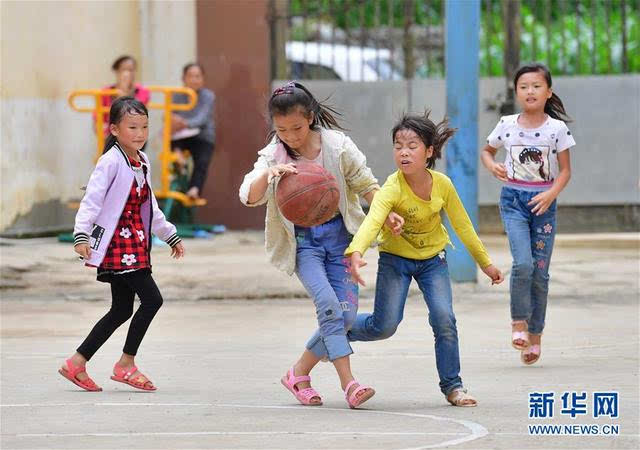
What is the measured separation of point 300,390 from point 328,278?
0.58m

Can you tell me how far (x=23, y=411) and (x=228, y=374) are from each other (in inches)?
56.6

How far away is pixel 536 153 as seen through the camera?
8.41 meters

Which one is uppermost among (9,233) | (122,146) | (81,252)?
(122,146)

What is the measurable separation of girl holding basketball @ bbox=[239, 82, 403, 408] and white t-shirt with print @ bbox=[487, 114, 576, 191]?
1459mm

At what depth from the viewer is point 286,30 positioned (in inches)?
603

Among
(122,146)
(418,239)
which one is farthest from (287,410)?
(122,146)

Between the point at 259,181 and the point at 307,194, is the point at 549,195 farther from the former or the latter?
the point at 259,181

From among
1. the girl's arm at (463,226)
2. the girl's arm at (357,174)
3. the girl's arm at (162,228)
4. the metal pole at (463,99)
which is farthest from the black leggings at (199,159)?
the girl's arm at (463,226)

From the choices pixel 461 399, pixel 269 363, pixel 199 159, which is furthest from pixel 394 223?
pixel 199 159

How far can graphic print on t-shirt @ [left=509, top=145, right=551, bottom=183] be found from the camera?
8406 mm

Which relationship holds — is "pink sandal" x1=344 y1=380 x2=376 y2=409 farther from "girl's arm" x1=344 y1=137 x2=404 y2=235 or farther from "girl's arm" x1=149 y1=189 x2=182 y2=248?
"girl's arm" x1=149 y1=189 x2=182 y2=248

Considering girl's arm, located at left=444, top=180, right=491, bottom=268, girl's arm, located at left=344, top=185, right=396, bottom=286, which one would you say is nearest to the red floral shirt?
girl's arm, located at left=344, top=185, right=396, bottom=286

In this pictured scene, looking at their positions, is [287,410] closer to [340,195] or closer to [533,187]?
[340,195]

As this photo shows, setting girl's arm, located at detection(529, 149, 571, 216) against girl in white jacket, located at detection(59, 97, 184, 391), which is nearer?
girl in white jacket, located at detection(59, 97, 184, 391)
